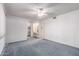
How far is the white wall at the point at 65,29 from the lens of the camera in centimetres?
393

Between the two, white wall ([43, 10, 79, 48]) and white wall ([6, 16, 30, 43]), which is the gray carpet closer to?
white wall ([43, 10, 79, 48])

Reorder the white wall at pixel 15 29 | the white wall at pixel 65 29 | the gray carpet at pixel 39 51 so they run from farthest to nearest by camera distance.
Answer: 1. the white wall at pixel 15 29
2. the white wall at pixel 65 29
3. the gray carpet at pixel 39 51

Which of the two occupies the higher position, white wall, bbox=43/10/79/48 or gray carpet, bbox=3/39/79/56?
white wall, bbox=43/10/79/48

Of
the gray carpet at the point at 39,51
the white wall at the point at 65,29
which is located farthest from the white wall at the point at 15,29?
the white wall at the point at 65,29

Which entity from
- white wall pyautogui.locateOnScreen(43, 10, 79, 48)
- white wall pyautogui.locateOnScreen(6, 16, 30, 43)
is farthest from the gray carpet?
white wall pyautogui.locateOnScreen(6, 16, 30, 43)

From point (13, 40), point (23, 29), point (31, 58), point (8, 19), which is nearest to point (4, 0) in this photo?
point (31, 58)

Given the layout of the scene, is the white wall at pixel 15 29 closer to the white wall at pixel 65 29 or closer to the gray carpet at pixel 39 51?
the gray carpet at pixel 39 51

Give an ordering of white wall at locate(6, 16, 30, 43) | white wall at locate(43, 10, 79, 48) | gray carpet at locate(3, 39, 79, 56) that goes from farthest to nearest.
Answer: white wall at locate(6, 16, 30, 43), white wall at locate(43, 10, 79, 48), gray carpet at locate(3, 39, 79, 56)

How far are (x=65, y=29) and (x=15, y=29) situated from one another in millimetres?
3873

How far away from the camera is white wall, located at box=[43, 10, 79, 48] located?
3930 millimetres

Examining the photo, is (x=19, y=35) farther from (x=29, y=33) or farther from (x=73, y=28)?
(x=73, y=28)

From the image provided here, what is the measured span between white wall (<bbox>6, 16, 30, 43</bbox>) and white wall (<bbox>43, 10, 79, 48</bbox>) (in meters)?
2.54

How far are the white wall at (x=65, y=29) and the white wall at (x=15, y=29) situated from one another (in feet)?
8.32

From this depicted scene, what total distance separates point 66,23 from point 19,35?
3938mm
